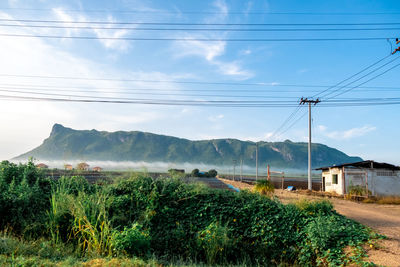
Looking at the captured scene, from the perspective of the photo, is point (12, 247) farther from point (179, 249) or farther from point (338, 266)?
point (338, 266)

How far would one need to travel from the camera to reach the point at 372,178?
928 inches

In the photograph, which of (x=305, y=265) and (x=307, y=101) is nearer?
(x=305, y=265)

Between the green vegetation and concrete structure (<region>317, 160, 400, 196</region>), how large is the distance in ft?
54.9

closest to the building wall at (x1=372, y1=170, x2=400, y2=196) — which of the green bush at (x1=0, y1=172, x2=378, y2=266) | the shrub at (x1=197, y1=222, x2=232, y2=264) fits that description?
the green bush at (x1=0, y1=172, x2=378, y2=266)

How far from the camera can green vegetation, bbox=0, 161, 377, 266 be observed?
6.96m

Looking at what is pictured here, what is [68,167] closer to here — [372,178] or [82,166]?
[82,166]

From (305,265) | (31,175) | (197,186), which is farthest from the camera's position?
(31,175)

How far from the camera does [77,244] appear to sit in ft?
25.3

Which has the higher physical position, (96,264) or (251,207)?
(251,207)

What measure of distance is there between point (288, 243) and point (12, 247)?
24.0 ft

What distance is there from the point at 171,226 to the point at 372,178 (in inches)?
863

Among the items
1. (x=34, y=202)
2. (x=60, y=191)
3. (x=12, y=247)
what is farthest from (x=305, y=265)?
(x=34, y=202)

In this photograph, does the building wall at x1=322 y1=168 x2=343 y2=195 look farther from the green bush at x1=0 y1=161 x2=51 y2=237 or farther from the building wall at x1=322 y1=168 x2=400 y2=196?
the green bush at x1=0 y1=161 x2=51 y2=237

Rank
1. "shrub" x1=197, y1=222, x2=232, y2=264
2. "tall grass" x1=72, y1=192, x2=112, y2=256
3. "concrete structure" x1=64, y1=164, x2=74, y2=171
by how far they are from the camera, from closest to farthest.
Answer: "tall grass" x1=72, y1=192, x2=112, y2=256 < "shrub" x1=197, y1=222, x2=232, y2=264 < "concrete structure" x1=64, y1=164, x2=74, y2=171
